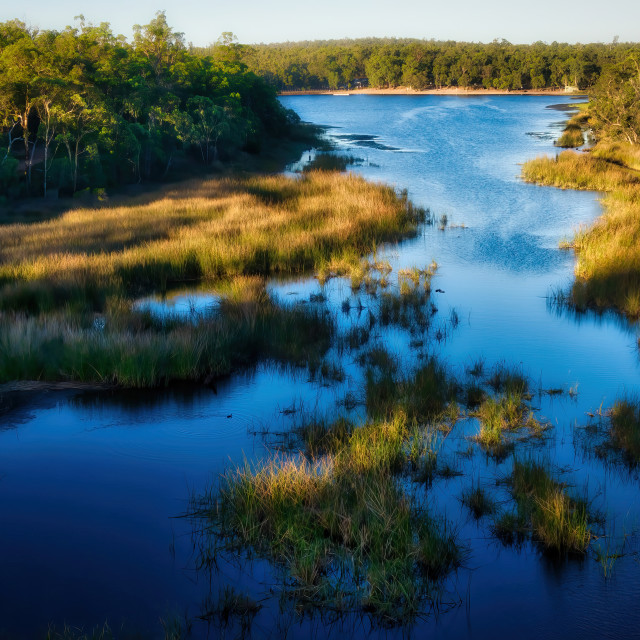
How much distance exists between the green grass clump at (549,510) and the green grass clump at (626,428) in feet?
3.76

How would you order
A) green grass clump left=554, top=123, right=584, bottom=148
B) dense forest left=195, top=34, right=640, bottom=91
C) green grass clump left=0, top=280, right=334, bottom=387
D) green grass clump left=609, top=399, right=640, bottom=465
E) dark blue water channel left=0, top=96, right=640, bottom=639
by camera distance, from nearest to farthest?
dark blue water channel left=0, top=96, right=640, bottom=639, green grass clump left=609, top=399, right=640, bottom=465, green grass clump left=0, top=280, right=334, bottom=387, green grass clump left=554, top=123, right=584, bottom=148, dense forest left=195, top=34, right=640, bottom=91

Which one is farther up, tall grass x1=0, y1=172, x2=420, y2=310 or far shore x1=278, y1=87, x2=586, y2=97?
far shore x1=278, y1=87, x2=586, y2=97

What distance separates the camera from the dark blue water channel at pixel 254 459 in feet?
17.3

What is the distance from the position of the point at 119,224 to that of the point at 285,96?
12711 cm

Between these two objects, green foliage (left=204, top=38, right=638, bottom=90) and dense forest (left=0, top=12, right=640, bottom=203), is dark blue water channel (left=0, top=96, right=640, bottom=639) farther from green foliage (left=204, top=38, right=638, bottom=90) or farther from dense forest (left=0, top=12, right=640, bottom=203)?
green foliage (left=204, top=38, right=638, bottom=90)

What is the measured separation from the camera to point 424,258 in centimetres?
1800

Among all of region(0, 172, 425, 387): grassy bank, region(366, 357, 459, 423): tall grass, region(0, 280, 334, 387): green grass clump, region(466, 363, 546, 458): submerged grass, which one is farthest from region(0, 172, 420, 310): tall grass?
region(466, 363, 546, 458): submerged grass

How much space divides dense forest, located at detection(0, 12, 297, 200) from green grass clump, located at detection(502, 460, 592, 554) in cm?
2326

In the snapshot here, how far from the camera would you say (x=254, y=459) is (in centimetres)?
770

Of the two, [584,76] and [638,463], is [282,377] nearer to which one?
[638,463]

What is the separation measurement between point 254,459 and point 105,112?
24984 mm

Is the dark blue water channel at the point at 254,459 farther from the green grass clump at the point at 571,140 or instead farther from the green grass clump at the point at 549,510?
the green grass clump at the point at 571,140

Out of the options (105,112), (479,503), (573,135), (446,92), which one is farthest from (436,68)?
(479,503)

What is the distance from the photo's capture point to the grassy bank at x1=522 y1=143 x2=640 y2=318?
13.5 m
